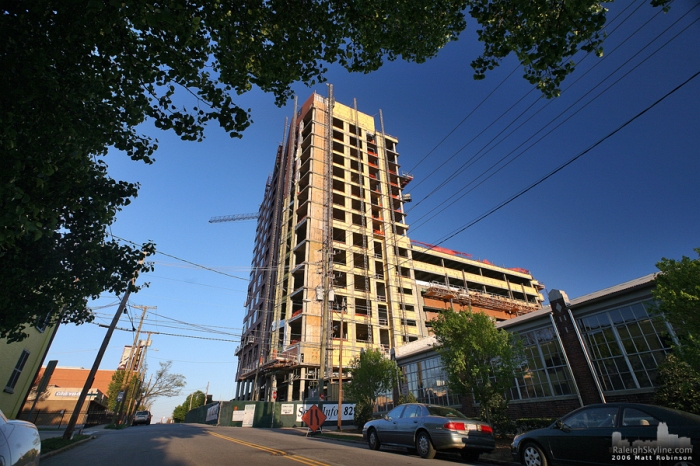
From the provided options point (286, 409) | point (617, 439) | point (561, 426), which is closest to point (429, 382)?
point (286, 409)

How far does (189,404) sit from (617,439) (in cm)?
11533

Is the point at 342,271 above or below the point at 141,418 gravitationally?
above

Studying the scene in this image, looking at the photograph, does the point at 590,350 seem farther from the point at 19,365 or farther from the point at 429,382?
the point at 19,365

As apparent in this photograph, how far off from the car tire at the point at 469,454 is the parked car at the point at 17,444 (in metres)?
9.19

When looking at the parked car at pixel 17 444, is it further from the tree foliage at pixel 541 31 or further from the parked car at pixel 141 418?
the parked car at pixel 141 418

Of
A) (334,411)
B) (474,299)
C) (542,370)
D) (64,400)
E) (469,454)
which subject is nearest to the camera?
(469,454)

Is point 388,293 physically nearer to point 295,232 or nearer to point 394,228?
point 394,228

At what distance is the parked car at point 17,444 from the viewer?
3.25 m

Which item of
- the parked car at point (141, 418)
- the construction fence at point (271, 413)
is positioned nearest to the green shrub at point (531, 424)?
the construction fence at point (271, 413)

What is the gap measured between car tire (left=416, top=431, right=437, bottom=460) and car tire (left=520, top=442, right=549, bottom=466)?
7.40ft

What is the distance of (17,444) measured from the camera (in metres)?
3.53

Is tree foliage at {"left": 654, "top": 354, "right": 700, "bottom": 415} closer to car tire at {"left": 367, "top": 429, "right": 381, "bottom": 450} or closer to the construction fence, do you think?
car tire at {"left": 367, "top": 429, "right": 381, "bottom": 450}

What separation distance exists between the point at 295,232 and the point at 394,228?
16124 mm

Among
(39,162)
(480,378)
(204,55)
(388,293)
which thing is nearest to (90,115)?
(39,162)
